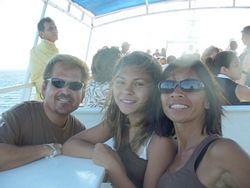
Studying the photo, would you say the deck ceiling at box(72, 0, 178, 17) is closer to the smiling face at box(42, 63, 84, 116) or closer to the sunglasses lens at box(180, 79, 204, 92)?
the smiling face at box(42, 63, 84, 116)

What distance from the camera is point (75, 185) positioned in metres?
1.31

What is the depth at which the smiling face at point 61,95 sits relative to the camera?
77.6 inches

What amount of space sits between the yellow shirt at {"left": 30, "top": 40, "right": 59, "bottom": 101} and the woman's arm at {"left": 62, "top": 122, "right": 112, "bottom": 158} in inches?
103

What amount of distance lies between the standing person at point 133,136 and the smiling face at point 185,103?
149mm

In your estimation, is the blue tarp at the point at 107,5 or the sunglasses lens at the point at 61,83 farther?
the blue tarp at the point at 107,5

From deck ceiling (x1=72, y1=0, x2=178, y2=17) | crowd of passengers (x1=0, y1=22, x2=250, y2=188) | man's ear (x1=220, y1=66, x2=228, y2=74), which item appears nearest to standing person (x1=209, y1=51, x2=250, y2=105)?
man's ear (x1=220, y1=66, x2=228, y2=74)

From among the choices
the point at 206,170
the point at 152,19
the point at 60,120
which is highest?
the point at 152,19

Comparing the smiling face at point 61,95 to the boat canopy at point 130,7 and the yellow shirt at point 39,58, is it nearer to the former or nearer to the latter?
the yellow shirt at point 39,58

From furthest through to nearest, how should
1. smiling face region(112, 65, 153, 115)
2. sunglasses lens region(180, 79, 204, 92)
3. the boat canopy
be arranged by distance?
the boat canopy → smiling face region(112, 65, 153, 115) → sunglasses lens region(180, 79, 204, 92)

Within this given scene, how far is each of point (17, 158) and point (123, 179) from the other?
0.49 metres

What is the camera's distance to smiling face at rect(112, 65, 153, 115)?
5.77 ft

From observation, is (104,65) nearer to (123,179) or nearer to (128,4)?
(123,179)

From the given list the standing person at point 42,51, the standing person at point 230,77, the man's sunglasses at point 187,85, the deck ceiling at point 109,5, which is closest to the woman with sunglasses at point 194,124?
the man's sunglasses at point 187,85

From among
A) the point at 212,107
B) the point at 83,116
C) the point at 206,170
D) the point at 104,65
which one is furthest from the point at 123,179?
the point at 104,65
